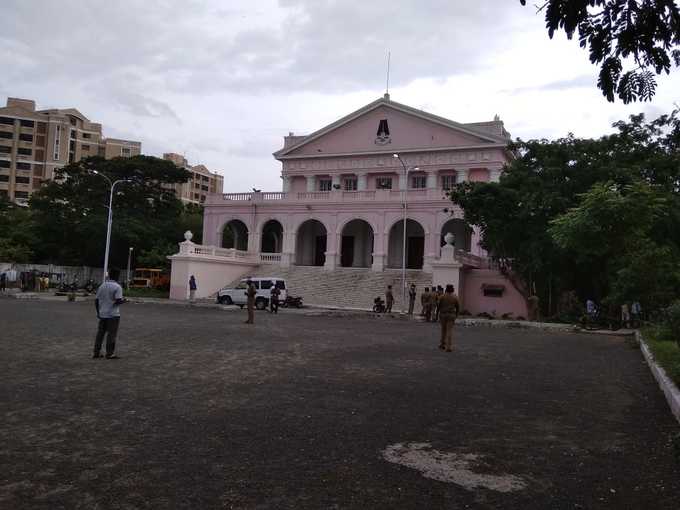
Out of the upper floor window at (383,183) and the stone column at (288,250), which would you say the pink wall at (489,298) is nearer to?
the stone column at (288,250)

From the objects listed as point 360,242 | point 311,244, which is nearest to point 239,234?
point 311,244

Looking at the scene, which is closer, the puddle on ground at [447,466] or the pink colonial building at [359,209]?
the puddle on ground at [447,466]

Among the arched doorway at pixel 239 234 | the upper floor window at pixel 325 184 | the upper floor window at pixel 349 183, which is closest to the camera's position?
the arched doorway at pixel 239 234

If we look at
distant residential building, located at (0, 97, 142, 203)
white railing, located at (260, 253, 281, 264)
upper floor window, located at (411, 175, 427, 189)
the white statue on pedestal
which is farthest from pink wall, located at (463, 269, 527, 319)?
distant residential building, located at (0, 97, 142, 203)

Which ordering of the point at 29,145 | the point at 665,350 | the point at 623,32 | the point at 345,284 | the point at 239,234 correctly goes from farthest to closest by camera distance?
the point at 29,145 → the point at 239,234 → the point at 345,284 → the point at 665,350 → the point at 623,32

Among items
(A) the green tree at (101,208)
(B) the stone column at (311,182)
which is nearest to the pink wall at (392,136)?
(B) the stone column at (311,182)

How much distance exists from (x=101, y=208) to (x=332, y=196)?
1783cm

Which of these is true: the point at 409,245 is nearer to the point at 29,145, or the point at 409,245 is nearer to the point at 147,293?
the point at 147,293

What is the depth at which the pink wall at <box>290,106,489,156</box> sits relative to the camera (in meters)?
38.8

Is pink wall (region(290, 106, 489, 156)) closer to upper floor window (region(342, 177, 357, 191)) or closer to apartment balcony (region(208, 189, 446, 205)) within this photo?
upper floor window (region(342, 177, 357, 191))

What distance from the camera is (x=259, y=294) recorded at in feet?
92.1

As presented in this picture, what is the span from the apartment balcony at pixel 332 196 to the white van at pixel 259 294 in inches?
369

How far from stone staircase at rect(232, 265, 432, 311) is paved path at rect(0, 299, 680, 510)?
64.0ft

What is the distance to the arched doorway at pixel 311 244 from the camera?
40094 millimetres
